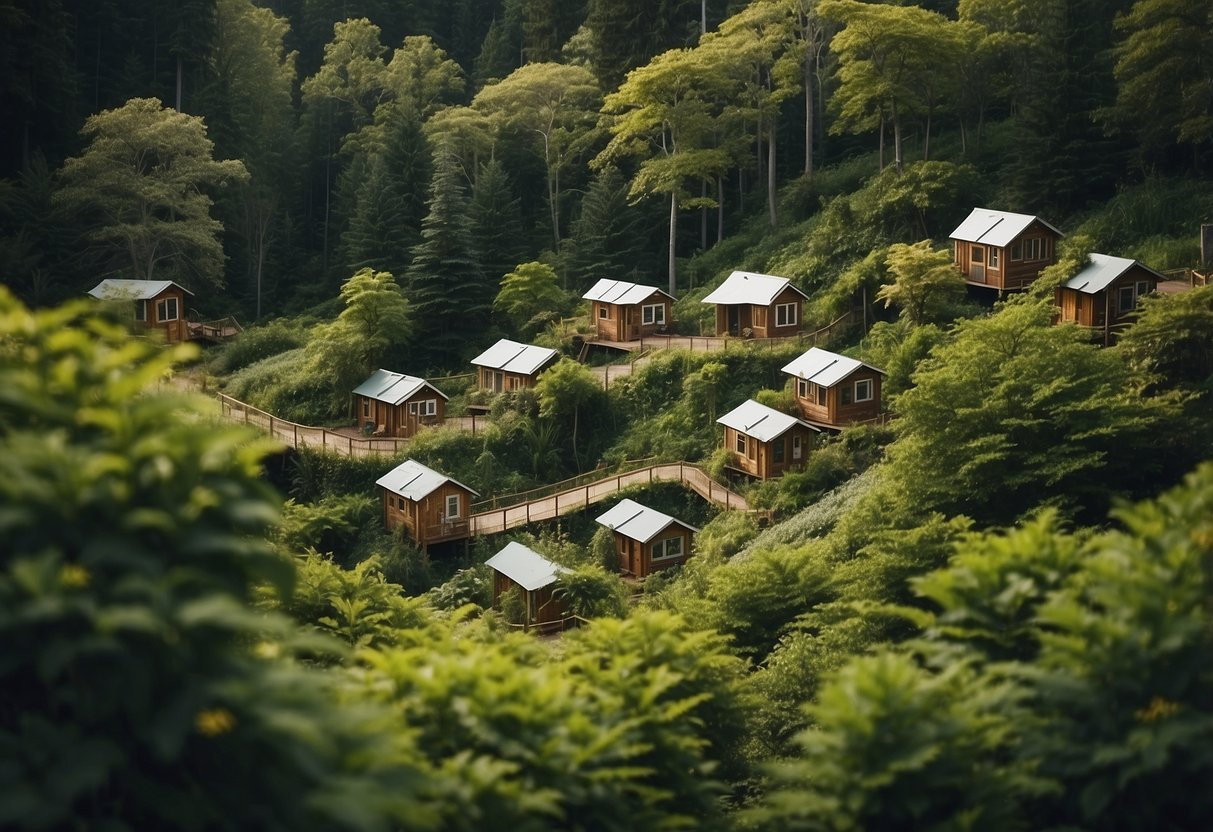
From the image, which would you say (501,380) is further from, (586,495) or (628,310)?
(586,495)

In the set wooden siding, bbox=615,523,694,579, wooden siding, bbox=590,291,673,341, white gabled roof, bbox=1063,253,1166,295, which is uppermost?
white gabled roof, bbox=1063,253,1166,295

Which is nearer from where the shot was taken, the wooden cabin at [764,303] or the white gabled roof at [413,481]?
the white gabled roof at [413,481]

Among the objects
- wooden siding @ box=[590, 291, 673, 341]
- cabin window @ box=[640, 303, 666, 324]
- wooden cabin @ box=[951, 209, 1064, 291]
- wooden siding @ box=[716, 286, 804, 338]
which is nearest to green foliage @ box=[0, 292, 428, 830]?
wooden cabin @ box=[951, 209, 1064, 291]

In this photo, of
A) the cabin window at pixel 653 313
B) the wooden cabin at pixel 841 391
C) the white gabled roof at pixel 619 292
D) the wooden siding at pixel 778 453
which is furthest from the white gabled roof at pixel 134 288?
the wooden cabin at pixel 841 391

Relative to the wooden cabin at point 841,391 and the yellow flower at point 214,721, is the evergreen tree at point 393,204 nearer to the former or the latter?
the wooden cabin at point 841,391

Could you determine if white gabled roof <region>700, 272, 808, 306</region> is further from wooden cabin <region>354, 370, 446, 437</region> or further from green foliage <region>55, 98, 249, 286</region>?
green foliage <region>55, 98, 249, 286</region>

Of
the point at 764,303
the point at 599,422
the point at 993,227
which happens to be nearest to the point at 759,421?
the point at 599,422

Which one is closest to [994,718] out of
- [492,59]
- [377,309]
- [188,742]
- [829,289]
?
[188,742]
